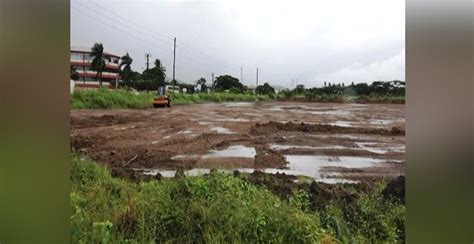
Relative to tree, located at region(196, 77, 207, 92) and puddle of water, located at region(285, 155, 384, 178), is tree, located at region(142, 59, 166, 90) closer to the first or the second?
tree, located at region(196, 77, 207, 92)

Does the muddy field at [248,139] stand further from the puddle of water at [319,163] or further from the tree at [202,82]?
the tree at [202,82]

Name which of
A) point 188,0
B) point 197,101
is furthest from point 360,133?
point 188,0

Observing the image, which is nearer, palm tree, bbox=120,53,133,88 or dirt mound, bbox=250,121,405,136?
dirt mound, bbox=250,121,405,136

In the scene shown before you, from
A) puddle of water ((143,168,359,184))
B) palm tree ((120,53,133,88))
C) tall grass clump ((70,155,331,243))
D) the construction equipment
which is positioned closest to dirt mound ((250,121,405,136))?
puddle of water ((143,168,359,184))

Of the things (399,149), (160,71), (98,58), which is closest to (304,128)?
(399,149)

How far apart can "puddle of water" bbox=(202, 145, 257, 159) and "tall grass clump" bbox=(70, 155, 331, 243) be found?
127 millimetres

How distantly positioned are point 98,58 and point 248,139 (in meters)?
1.14

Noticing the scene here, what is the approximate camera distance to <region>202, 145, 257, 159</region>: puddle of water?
2.36 metres

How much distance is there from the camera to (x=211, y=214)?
2.28 metres

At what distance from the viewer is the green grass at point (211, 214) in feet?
7.17

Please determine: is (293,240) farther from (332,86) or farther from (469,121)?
(469,121)

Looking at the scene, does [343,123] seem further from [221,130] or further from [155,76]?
[155,76]

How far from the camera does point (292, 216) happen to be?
2240mm

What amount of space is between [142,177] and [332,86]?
1.40 m
